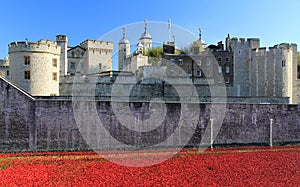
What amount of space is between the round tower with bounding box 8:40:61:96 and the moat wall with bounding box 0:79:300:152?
41.2 ft

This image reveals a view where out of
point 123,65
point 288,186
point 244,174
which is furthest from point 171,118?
point 123,65

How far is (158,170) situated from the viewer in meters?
18.9

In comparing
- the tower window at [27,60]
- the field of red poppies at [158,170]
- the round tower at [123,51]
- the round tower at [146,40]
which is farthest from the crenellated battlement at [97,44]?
the field of red poppies at [158,170]

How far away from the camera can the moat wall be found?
78.8 ft

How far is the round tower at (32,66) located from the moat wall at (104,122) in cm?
1256

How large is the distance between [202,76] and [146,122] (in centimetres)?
3231

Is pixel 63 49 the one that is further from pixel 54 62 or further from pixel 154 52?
pixel 154 52

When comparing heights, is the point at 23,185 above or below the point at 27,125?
below

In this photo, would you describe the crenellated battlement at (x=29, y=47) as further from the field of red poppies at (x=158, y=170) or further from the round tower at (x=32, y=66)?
the field of red poppies at (x=158, y=170)

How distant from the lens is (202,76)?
188ft

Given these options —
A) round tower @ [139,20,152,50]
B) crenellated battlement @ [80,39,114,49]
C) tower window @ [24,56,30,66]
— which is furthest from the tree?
tower window @ [24,56,30,66]

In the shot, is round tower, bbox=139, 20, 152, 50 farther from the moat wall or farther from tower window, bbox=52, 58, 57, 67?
the moat wall

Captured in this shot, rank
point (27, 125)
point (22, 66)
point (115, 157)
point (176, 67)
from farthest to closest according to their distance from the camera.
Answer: point (176, 67) < point (22, 66) < point (27, 125) < point (115, 157)

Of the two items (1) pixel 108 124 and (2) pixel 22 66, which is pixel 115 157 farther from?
(2) pixel 22 66
